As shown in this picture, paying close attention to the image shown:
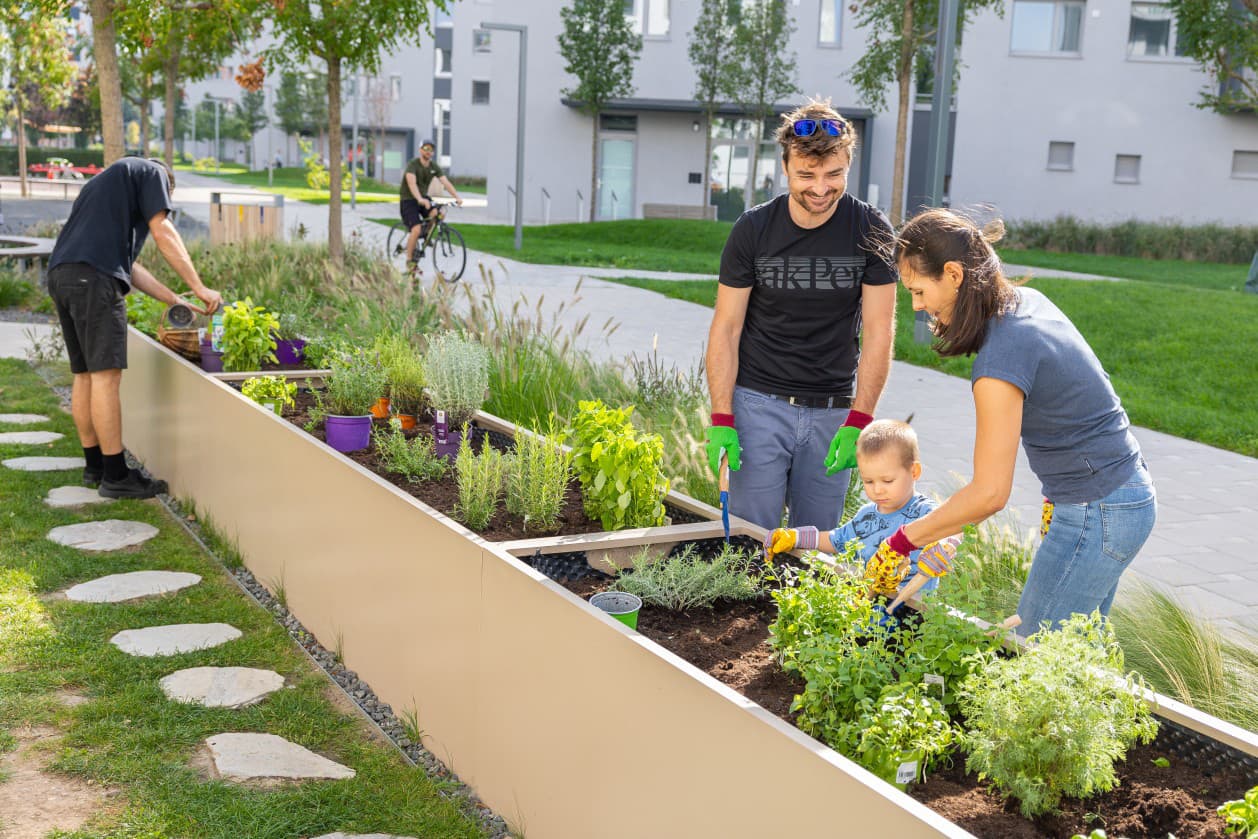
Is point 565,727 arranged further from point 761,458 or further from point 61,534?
point 61,534

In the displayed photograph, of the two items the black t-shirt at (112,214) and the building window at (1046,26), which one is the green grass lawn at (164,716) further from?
the building window at (1046,26)

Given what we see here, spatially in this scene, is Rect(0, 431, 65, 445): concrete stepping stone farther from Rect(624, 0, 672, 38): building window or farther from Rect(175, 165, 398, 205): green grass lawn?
Rect(175, 165, 398, 205): green grass lawn

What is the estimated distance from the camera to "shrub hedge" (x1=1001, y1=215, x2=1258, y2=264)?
2575 centimetres

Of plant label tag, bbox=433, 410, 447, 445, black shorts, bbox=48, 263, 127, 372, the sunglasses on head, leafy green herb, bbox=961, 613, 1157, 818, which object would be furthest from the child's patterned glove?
black shorts, bbox=48, 263, 127, 372

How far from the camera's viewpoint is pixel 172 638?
4344 millimetres

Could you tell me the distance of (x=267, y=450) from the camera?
4805 mm

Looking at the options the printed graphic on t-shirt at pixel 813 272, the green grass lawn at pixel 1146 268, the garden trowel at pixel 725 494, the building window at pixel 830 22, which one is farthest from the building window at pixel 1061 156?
the garden trowel at pixel 725 494

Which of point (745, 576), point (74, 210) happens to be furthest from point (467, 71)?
point (745, 576)

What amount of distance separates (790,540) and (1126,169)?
97.5ft

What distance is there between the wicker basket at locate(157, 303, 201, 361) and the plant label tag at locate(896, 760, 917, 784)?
5340mm

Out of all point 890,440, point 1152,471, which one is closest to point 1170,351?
point 1152,471

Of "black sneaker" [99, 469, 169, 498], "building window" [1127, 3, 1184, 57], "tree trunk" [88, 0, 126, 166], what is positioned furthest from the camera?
"building window" [1127, 3, 1184, 57]

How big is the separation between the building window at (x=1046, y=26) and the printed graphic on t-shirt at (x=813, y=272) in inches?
1122

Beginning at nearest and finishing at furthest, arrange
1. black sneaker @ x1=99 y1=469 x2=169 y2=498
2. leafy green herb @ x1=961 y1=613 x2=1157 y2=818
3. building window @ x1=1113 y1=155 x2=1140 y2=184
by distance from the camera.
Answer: leafy green herb @ x1=961 y1=613 x2=1157 y2=818 < black sneaker @ x1=99 y1=469 x2=169 y2=498 < building window @ x1=1113 y1=155 x2=1140 y2=184
